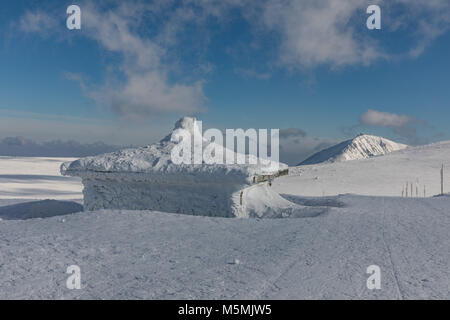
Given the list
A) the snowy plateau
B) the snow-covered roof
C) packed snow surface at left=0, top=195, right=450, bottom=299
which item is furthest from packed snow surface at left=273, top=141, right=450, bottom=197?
packed snow surface at left=0, top=195, right=450, bottom=299

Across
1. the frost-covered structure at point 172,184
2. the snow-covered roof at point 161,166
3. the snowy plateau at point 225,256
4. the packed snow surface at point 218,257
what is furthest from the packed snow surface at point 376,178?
the packed snow surface at point 218,257

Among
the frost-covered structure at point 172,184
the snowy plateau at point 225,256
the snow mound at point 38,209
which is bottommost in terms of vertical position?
the snow mound at point 38,209

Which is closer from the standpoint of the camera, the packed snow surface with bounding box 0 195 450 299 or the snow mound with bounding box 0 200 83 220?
the packed snow surface with bounding box 0 195 450 299

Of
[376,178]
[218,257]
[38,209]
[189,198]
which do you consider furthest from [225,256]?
[376,178]

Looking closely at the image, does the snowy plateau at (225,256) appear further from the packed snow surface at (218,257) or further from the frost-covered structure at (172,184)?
the frost-covered structure at (172,184)

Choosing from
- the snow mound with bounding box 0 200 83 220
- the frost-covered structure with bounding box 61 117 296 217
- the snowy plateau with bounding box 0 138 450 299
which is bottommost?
the snow mound with bounding box 0 200 83 220

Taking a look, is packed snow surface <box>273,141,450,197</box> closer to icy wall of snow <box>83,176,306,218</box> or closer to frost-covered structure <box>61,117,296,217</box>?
icy wall of snow <box>83,176,306,218</box>
